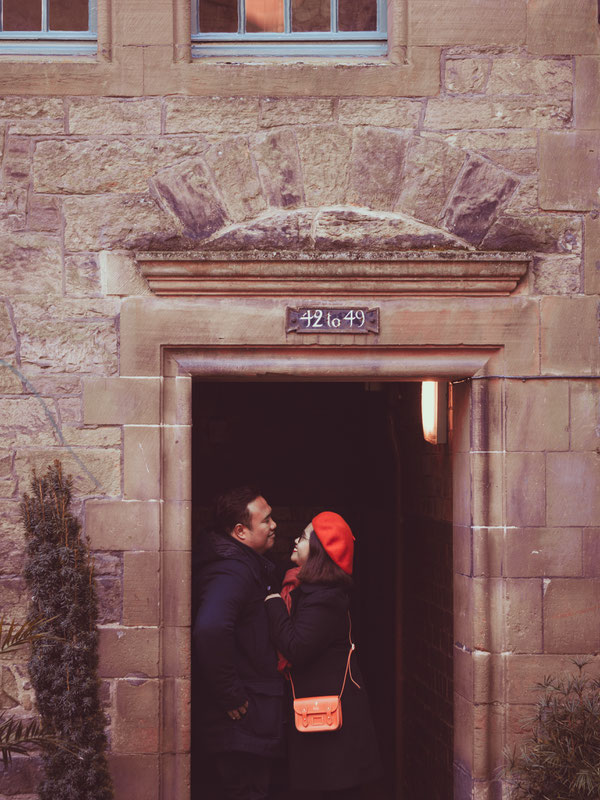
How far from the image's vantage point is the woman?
4.28 m

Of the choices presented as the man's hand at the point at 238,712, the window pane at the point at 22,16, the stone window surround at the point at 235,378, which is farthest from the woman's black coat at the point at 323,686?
the window pane at the point at 22,16

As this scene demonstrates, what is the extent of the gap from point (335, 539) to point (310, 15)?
8.80ft

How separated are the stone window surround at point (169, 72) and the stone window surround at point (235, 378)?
3.08 ft

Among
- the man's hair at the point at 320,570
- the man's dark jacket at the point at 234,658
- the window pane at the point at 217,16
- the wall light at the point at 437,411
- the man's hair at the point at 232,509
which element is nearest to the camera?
the man's dark jacket at the point at 234,658

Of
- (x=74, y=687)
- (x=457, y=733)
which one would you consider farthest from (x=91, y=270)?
(x=457, y=733)

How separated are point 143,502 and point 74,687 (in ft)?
2.97

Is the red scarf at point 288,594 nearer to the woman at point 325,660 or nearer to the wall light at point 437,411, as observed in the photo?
the woman at point 325,660

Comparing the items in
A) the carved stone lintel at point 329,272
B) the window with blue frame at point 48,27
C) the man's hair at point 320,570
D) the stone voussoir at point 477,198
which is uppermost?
the window with blue frame at point 48,27

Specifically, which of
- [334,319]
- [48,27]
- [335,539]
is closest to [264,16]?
[48,27]

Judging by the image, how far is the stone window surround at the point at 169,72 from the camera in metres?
4.53

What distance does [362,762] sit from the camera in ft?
14.1

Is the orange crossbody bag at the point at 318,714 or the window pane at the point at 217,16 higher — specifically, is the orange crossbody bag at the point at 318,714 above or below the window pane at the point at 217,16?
below

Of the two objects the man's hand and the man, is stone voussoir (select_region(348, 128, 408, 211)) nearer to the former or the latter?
the man

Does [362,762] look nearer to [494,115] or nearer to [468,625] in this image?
[468,625]
